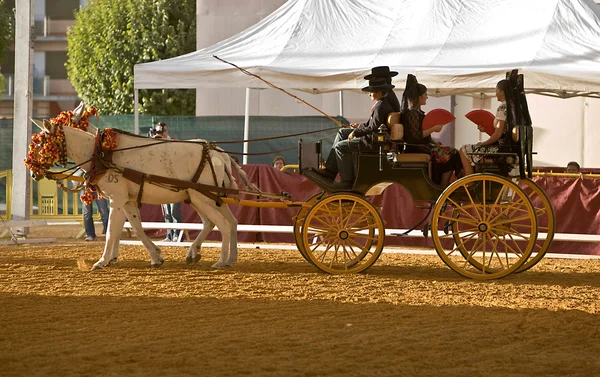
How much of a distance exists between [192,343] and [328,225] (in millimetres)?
4470

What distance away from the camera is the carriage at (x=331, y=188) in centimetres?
1161

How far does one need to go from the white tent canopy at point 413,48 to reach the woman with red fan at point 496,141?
352cm

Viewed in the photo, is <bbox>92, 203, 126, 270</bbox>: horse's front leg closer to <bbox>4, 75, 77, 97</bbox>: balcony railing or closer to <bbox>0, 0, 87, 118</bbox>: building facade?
<bbox>4, 75, 77, 97</bbox>: balcony railing

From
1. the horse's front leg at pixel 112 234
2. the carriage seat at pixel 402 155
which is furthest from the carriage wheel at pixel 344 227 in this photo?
the horse's front leg at pixel 112 234

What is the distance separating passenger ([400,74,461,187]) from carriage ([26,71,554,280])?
120mm

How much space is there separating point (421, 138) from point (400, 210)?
4556mm

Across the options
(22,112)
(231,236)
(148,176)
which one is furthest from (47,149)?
(22,112)

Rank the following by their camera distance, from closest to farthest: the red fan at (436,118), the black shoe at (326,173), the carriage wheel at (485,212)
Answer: the carriage wheel at (485,212) → the red fan at (436,118) → the black shoe at (326,173)

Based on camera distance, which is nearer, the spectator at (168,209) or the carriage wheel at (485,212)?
the carriage wheel at (485,212)

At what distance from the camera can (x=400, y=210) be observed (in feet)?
53.5

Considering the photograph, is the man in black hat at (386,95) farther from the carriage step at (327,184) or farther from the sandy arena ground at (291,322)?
the sandy arena ground at (291,322)

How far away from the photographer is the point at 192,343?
25.6 ft

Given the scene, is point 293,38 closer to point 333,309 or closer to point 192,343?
point 333,309

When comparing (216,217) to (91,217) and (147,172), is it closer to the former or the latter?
(147,172)
